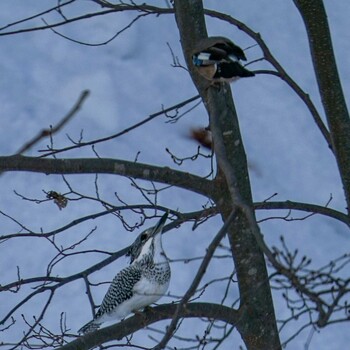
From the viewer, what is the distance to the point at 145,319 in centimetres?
238

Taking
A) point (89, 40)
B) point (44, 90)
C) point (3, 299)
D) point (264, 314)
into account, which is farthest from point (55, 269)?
point (264, 314)

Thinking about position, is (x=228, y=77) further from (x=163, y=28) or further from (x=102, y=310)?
(x=163, y=28)

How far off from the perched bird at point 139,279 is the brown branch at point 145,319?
1.17 ft

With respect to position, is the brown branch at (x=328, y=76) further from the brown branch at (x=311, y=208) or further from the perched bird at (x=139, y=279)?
the perched bird at (x=139, y=279)

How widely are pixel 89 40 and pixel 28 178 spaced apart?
1106 mm

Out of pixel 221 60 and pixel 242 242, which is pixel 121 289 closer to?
pixel 242 242

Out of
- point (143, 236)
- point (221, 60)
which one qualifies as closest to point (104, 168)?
point (221, 60)

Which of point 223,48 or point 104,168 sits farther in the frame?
point 104,168

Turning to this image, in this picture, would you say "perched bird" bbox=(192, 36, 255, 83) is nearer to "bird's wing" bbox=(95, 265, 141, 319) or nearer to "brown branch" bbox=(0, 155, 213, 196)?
"brown branch" bbox=(0, 155, 213, 196)

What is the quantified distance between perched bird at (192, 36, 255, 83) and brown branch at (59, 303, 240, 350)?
59cm

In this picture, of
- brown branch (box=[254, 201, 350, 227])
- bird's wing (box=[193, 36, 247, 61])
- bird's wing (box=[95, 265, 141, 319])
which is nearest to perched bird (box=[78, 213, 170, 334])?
bird's wing (box=[95, 265, 141, 319])

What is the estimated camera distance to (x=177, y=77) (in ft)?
16.5

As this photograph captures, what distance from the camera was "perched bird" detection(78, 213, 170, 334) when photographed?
2846 millimetres

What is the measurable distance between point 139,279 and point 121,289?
0.23ft
